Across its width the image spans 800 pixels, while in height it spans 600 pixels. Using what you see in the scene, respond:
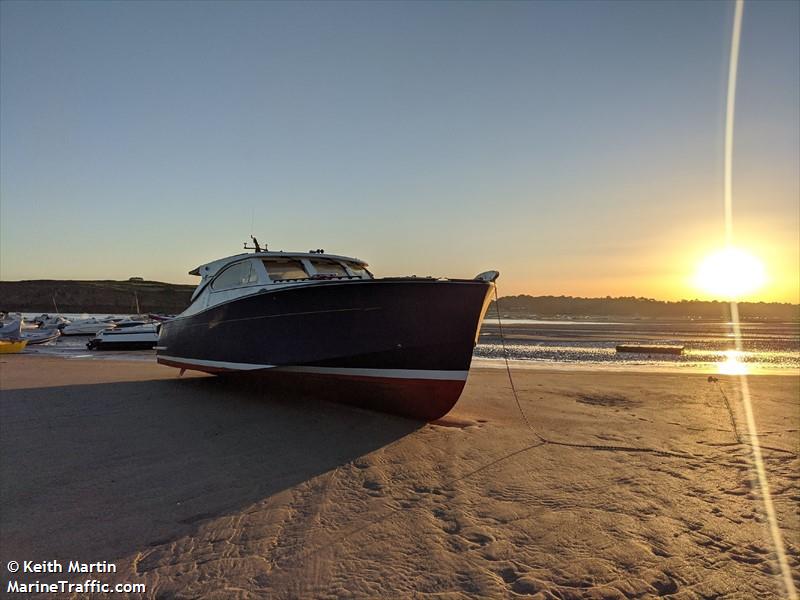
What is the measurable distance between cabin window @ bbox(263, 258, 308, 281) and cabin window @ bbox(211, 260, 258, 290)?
0.99 feet

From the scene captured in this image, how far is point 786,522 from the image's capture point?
12.4ft

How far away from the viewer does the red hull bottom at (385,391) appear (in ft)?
22.8

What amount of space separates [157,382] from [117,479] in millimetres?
7031

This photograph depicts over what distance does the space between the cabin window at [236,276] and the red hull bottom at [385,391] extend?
2032 millimetres

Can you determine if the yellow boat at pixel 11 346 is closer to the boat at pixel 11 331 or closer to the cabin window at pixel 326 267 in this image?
the boat at pixel 11 331

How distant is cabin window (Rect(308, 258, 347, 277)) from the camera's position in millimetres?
9695

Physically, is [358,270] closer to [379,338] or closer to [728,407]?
[379,338]

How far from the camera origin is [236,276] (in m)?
9.58

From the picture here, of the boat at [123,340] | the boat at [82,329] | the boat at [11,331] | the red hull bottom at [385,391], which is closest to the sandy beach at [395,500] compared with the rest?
the red hull bottom at [385,391]

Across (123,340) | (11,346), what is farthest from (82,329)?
(11,346)

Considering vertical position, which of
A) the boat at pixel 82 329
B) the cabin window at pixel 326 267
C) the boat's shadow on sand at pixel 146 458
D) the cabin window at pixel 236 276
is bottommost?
the boat's shadow on sand at pixel 146 458

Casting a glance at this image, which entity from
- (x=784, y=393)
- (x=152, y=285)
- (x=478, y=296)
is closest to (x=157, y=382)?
(x=478, y=296)

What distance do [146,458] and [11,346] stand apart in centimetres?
2030

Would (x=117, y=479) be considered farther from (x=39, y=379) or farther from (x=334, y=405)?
(x=39, y=379)
